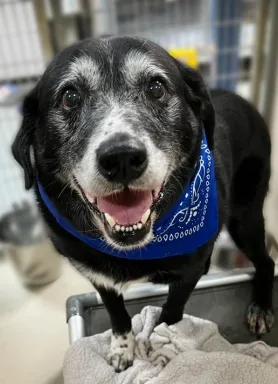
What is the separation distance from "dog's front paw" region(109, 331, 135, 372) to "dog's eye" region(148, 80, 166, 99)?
0.78 metres

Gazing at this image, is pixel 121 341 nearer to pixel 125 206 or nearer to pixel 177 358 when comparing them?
pixel 177 358

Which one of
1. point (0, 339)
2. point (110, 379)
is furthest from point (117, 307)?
point (0, 339)

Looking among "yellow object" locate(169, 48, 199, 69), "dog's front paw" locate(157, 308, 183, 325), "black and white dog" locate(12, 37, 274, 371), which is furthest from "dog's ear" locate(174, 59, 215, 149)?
"yellow object" locate(169, 48, 199, 69)

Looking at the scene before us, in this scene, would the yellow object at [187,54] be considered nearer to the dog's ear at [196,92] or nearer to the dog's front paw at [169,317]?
the dog's ear at [196,92]

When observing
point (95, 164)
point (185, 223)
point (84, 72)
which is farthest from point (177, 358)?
point (84, 72)

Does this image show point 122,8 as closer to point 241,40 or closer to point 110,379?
point 241,40

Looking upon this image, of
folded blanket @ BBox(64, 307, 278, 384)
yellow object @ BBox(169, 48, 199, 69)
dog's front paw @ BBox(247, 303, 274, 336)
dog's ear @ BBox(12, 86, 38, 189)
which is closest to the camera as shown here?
dog's ear @ BBox(12, 86, 38, 189)

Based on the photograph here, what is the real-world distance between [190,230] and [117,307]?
36cm

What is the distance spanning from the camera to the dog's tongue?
873mm

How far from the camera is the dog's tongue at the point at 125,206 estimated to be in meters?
0.87

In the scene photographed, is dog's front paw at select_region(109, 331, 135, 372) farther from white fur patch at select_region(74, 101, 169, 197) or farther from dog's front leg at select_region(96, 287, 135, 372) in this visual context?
white fur patch at select_region(74, 101, 169, 197)

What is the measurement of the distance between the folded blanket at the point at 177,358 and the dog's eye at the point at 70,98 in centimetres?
78

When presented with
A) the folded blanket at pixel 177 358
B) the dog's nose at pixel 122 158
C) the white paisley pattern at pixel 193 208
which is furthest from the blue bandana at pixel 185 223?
the folded blanket at pixel 177 358

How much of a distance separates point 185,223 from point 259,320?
574 millimetres
